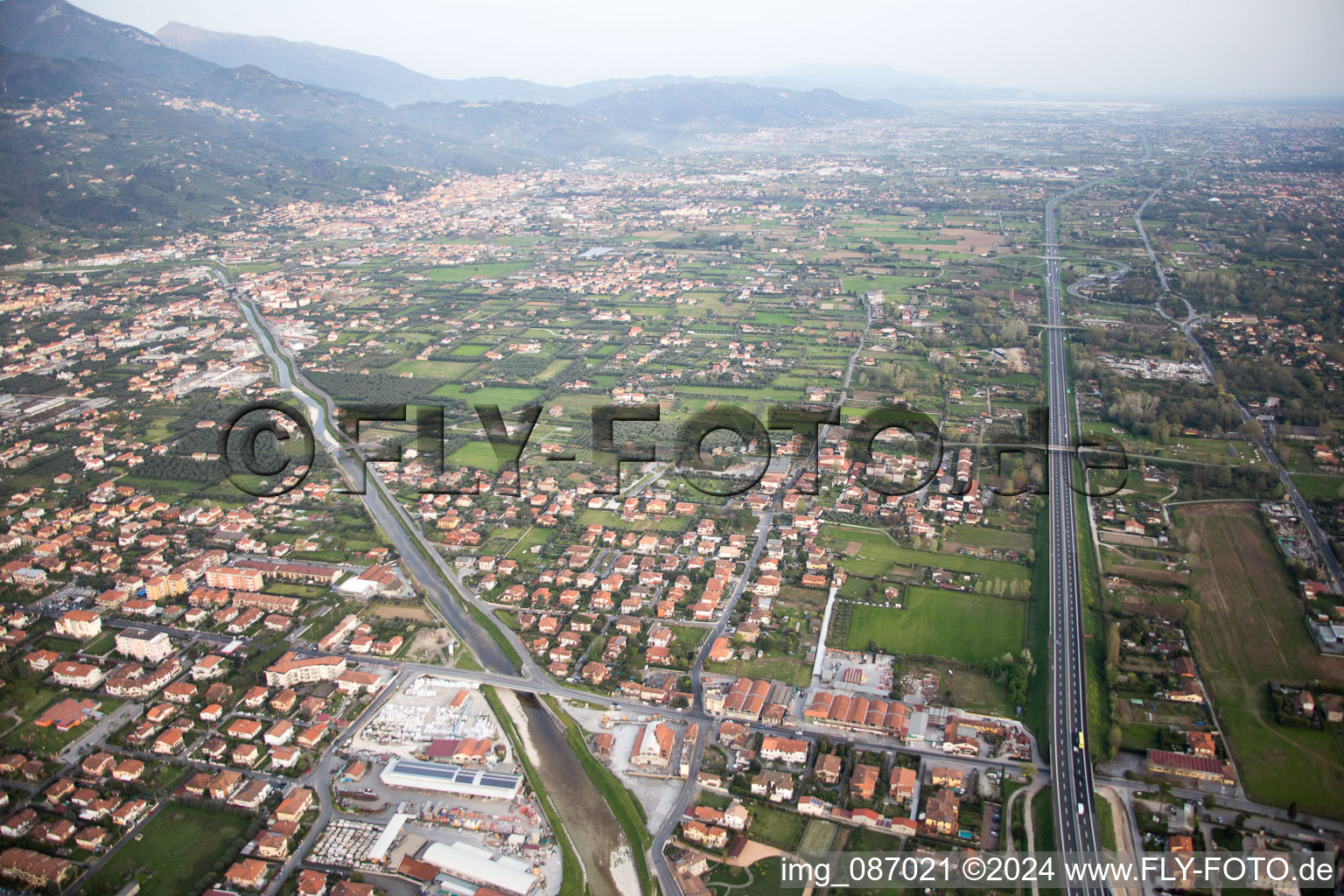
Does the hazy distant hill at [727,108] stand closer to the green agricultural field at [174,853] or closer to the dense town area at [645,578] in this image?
the dense town area at [645,578]

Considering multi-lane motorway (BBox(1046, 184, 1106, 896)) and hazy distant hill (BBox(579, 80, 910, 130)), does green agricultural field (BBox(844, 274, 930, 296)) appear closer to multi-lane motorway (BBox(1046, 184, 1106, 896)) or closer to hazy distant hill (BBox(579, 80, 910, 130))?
multi-lane motorway (BBox(1046, 184, 1106, 896))

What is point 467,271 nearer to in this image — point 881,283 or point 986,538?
point 881,283

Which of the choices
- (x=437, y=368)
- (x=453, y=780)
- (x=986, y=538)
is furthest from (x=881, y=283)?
(x=453, y=780)

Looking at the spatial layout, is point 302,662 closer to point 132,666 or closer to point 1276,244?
point 132,666

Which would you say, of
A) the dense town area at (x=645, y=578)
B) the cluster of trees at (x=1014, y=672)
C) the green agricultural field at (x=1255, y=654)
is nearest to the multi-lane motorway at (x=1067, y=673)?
the dense town area at (x=645, y=578)

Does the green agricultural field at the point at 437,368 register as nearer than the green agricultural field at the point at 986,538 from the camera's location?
No

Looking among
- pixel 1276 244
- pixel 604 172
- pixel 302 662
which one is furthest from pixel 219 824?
pixel 604 172
